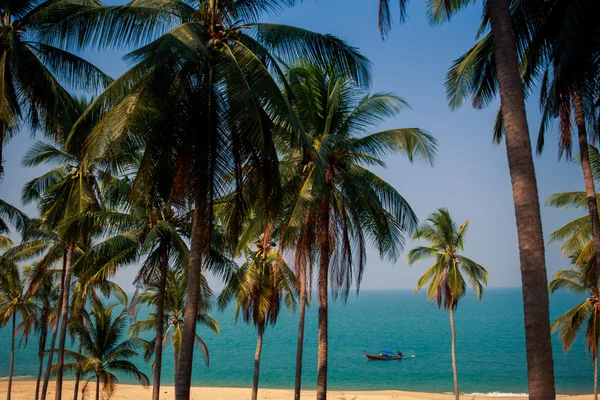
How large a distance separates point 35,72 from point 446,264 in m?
20.4

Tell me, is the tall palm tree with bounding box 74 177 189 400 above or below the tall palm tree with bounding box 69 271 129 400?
above

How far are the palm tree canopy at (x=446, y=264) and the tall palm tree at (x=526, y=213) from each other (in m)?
19.8

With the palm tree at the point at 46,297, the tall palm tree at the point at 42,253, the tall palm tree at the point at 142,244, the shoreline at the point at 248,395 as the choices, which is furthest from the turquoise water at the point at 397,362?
the tall palm tree at the point at 142,244

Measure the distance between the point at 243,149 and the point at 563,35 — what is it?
575cm

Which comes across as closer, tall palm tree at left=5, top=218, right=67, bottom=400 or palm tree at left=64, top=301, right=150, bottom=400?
tall palm tree at left=5, top=218, right=67, bottom=400

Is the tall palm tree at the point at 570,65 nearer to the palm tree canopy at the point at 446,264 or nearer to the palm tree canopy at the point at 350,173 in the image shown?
the palm tree canopy at the point at 350,173

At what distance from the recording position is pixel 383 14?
837cm

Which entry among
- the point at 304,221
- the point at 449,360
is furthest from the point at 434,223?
the point at 449,360

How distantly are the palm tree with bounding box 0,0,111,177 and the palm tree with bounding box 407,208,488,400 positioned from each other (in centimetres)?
1792

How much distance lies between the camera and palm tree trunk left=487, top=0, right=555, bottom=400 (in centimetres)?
523

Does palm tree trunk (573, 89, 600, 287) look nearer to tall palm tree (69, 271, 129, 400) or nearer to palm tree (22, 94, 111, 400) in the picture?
palm tree (22, 94, 111, 400)

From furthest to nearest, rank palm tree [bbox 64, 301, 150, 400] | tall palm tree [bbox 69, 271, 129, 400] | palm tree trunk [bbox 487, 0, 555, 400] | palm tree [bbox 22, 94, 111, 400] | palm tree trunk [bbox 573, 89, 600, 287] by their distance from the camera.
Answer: palm tree [bbox 64, 301, 150, 400]
tall palm tree [bbox 69, 271, 129, 400]
palm tree [bbox 22, 94, 111, 400]
palm tree trunk [bbox 573, 89, 600, 287]
palm tree trunk [bbox 487, 0, 555, 400]

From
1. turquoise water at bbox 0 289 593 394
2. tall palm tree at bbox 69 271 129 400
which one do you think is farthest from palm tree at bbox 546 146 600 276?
turquoise water at bbox 0 289 593 394

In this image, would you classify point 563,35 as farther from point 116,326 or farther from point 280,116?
point 116,326
